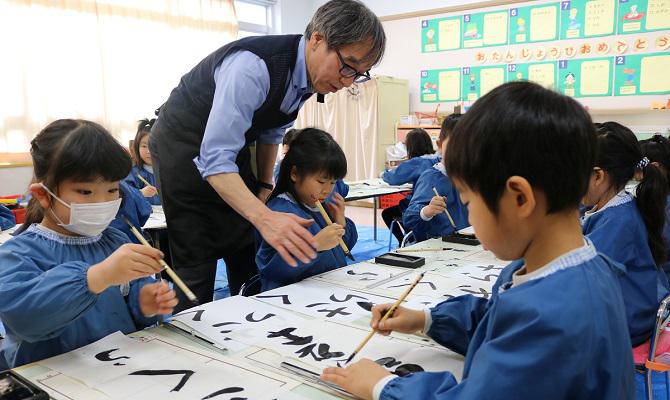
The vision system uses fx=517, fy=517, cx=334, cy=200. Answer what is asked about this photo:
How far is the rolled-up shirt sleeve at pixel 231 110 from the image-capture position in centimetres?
135

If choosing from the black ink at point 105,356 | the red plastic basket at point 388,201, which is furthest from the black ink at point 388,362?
the red plastic basket at point 388,201

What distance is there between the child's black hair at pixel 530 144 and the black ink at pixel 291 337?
1.83 ft

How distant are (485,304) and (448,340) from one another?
10 cm

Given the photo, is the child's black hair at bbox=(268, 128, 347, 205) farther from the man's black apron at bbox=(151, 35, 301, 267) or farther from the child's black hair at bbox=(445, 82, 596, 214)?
the child's black hair at bbox=(445, 82, 596, 214)

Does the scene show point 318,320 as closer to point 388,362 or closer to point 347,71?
point 388,362

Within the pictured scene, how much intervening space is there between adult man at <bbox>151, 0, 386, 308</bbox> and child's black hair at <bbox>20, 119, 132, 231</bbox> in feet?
0.83

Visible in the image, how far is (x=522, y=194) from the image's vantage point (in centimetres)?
61

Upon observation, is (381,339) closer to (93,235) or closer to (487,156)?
(487,156)

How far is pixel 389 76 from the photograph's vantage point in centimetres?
688

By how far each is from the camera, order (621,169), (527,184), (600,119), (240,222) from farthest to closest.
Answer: (600,119), (240,222), (621,169), (527,184)

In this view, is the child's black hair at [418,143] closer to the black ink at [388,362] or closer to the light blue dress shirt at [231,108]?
the light blue dress shirt at [231,108]

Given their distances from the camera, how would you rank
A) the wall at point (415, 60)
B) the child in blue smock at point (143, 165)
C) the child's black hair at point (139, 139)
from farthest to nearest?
1. the wall at point (415, 60)
2. the child's black hair at point (139, 139)
3. the child in blue smock at point (143, 165)

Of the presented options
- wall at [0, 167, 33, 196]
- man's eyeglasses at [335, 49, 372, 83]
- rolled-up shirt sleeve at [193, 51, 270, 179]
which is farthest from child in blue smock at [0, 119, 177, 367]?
wall at [0, 167, 33, 196]

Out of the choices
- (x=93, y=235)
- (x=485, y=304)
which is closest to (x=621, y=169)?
(x=485, y=304)
